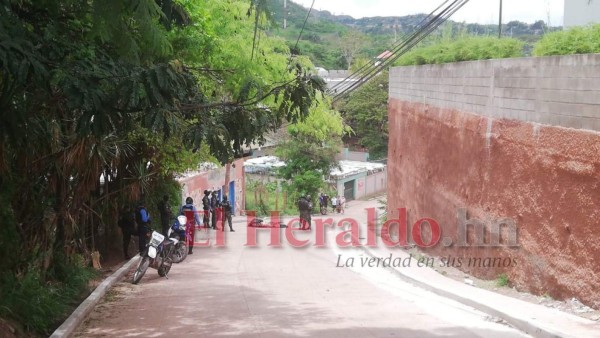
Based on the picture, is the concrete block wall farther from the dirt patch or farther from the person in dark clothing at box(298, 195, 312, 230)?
the person in dark clothing at box(298, 195, 312, 230)

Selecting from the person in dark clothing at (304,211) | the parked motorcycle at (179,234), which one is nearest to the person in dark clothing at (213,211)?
the person in dark clothing at (304,211)

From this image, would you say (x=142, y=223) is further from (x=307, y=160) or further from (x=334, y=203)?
(x=307, y=160)

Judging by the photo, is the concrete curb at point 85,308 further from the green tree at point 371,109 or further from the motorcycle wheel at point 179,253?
the green tree at point 371,109

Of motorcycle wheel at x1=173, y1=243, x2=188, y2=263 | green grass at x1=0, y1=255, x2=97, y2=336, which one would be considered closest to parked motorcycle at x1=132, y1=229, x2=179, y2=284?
motorcycle wheel at x1=173, y1=243, x2=188, y2=263

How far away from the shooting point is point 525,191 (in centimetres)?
1284

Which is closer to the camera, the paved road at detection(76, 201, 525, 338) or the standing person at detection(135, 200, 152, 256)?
the paved road at detection(76, 201, 525, 338)

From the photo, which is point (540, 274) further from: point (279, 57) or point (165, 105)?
point (279, 57)

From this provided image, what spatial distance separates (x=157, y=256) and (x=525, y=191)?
708 centimetres

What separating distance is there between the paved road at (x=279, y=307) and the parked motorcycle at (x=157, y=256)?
8.8 inches

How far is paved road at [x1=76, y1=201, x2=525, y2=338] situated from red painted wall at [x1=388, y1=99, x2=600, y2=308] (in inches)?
53.9

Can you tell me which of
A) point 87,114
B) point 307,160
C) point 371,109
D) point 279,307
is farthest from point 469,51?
point 371,109

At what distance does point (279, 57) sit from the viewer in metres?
23.1

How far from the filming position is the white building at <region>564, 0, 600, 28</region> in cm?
2288

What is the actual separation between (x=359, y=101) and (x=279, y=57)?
39842 millimetres
